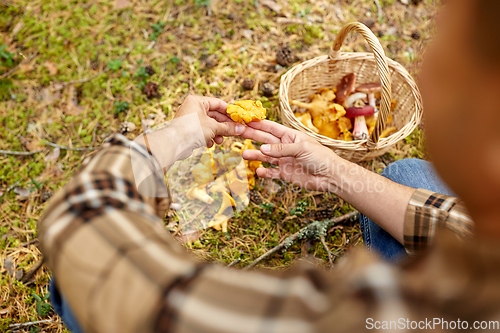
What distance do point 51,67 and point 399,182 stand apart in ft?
11.8

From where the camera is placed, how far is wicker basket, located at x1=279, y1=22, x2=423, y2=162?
82.1 inches

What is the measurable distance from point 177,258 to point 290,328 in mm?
363

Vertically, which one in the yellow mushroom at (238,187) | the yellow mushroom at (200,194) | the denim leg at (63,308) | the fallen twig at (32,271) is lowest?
the fallen twig at (32,271)

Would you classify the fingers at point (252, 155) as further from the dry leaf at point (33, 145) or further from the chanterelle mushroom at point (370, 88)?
the dry leaf at point (33, 145)

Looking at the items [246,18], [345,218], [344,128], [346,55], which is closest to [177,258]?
[345,218]

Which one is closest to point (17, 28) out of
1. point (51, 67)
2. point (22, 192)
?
point (51, 67)

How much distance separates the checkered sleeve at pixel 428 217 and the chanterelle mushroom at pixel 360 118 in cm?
102

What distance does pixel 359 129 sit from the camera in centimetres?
260

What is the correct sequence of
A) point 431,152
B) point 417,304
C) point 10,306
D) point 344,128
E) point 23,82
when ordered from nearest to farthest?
1. point 417,304
2. point 431,152
3. point 10,306
4. point 344,128
5. point 23,82

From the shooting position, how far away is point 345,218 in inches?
96.4

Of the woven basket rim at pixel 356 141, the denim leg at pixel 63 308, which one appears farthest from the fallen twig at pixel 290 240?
the denim leg at pixel 63 308

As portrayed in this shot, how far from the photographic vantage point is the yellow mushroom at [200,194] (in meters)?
2.45

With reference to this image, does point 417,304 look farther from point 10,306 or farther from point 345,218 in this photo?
point 10,306

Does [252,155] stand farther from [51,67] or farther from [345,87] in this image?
[51,67]
